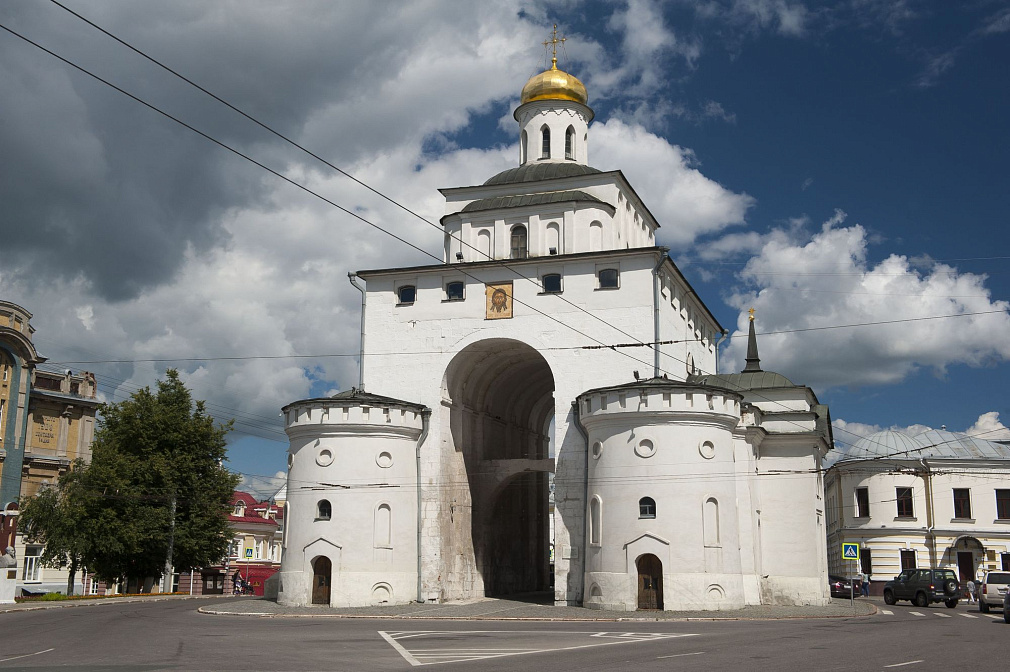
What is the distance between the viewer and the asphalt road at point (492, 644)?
14539 mm

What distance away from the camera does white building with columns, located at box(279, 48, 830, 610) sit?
1218 inches

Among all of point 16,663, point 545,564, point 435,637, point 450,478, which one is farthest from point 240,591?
point 16,663

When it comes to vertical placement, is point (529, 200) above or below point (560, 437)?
above

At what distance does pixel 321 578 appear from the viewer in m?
33.2

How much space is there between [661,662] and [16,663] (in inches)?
379

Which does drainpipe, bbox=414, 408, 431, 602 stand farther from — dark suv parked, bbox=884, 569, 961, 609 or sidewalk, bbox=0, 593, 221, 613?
dark suv parked, bbox=884, 569, 961, 609

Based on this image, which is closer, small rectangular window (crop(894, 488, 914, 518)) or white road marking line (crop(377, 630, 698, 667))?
white road marking line (crop(377, 630, 698, 667))

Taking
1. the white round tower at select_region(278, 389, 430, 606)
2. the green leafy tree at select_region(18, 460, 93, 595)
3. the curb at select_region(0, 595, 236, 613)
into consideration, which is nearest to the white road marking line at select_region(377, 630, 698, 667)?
the white round tower at select_region(278, 389, 430, 606)

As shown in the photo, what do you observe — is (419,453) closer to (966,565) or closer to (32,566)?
(32,566)

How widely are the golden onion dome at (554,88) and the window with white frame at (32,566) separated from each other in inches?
1268

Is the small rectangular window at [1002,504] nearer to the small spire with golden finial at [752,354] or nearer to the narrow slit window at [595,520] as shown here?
the small spire with golden finial at [752,354]

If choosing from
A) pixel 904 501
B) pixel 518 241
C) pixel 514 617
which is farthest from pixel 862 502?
pixel 514 617

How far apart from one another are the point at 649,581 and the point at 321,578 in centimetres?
1112

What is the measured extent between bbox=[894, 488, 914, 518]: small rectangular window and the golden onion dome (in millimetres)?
27075
